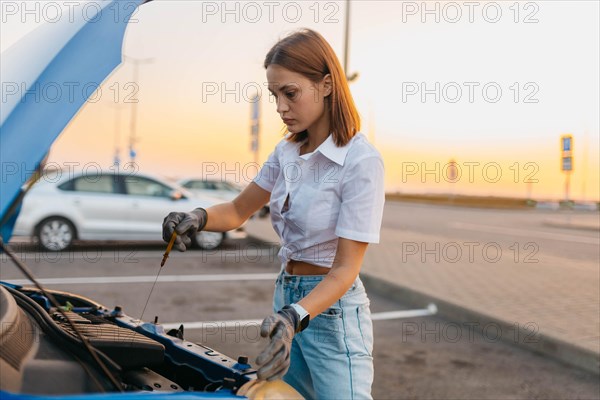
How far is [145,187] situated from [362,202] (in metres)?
10.5

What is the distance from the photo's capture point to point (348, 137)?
1.82 meters

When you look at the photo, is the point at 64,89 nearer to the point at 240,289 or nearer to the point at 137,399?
the point at 137,399

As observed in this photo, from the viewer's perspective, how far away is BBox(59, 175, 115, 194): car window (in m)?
11.2

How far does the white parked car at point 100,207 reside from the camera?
11.0 meters

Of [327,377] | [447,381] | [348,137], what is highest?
[348,137]

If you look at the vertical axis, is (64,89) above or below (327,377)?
above

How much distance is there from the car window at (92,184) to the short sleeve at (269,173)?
384 inches

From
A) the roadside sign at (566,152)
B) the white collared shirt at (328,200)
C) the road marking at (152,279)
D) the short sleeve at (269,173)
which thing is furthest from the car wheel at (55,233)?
the roadside sign at (566,152)

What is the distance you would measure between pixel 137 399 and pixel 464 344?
14.7ft

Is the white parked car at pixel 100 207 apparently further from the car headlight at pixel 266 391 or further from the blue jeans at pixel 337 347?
the car headlight at pixel 266 391

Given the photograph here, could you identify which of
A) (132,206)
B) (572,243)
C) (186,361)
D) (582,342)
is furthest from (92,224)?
(572,243)

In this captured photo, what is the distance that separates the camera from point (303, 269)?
1.88 m

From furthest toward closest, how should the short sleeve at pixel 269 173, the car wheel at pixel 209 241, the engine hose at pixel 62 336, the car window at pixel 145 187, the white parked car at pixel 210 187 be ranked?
the white parked car at pixel 210 187 → the car wheel at pixel 209 241 → the car window at pixel 145 187 → the short sleeve at pixel 269 173 → the engine hose at pixel 62 336

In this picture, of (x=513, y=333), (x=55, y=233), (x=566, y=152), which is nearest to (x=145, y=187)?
(x=55, y=233)
